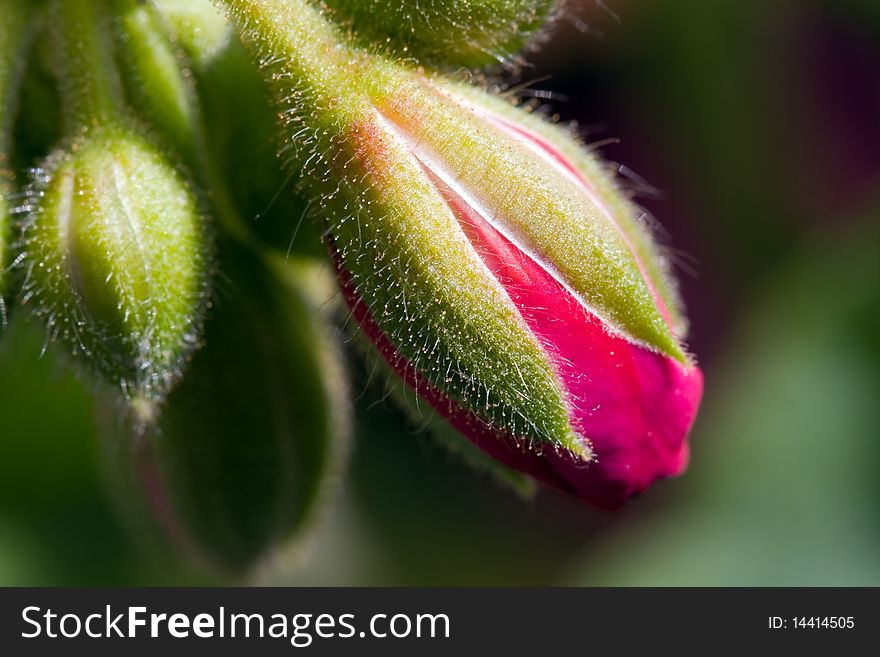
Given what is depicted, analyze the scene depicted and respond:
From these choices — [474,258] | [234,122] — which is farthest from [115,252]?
[474,258]

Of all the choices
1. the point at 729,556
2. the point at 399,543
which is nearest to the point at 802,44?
the point at 729,556

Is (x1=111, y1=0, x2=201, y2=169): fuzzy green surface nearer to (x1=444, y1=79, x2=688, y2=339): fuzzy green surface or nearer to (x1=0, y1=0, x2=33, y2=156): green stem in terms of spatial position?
(x1=0, y1=0, x2=33, y2=156): green stem

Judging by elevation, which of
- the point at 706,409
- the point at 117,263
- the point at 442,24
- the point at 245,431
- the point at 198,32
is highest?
the point at 442,24

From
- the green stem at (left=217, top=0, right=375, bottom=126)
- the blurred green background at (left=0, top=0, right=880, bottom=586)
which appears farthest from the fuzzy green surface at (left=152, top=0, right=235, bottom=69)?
the blurred green background at (left=0, top=0, right=880, bottom=586)

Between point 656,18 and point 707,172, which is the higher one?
point 656,18

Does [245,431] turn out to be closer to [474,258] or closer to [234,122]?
[234,122]

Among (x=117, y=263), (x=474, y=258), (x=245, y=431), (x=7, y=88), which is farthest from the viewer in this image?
(x=245, y=431)

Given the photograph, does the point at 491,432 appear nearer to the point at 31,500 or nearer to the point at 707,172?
the point at 31,500

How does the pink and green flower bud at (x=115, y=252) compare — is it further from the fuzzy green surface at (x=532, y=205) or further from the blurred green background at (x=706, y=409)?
the blurred green background at (x=706, y=409)
